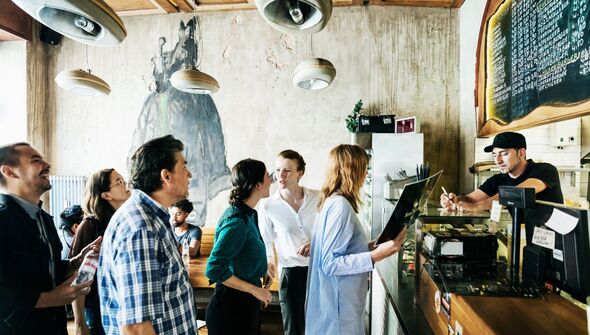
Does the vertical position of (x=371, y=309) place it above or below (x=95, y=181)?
below

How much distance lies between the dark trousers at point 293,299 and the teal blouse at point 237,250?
0.52m

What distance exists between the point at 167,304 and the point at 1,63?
5.08 metres

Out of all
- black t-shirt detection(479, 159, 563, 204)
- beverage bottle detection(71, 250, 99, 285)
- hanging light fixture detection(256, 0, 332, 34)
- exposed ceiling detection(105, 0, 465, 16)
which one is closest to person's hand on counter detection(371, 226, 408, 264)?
hanging light fixture detection(256, 0, 332, 34)

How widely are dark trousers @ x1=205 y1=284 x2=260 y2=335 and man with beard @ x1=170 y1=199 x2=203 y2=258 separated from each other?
6.77 ft

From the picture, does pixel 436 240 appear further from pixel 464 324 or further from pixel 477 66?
pixel 477 66

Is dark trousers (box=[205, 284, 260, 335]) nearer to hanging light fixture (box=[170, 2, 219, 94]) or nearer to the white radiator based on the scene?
hanging light fixture (box=[170, 2, 219, 94])

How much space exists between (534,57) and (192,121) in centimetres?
383

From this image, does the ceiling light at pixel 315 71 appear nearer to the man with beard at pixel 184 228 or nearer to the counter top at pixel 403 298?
the counter top at pixel 403 298

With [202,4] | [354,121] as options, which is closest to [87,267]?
[354,121]

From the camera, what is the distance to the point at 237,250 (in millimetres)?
1663

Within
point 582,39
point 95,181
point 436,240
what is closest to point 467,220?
point 436,240

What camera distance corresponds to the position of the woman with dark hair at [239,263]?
1637 millimetres

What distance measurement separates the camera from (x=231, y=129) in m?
4.44

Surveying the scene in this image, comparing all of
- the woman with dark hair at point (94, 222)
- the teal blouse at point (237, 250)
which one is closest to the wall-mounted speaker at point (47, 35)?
the woman with dark hair at point (94, 222)
